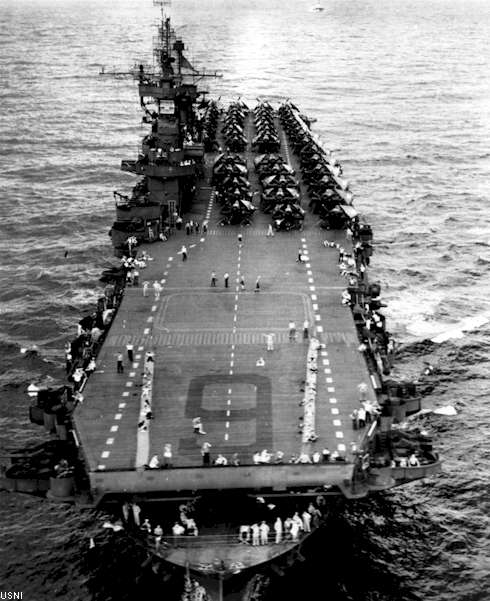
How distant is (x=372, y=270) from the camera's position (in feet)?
221

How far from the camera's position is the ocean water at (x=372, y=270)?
35.0 m

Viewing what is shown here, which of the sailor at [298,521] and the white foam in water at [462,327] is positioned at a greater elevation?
the sailor at [298,521]

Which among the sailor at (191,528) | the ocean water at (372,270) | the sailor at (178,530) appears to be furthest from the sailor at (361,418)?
the sailor at (178,530)

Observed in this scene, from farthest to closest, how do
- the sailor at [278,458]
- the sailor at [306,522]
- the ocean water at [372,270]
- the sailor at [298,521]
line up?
1. the ocean water at [372,270]
2. the sailor at [278,458]
3. the sailor at [306,522]
4. the sailor at [298,521]

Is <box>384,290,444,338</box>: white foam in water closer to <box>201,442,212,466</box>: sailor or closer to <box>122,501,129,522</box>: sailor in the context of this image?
<box>201,442,212,466</box>: sailor

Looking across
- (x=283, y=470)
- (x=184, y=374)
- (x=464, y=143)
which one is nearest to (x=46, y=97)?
(x=464, y=143)

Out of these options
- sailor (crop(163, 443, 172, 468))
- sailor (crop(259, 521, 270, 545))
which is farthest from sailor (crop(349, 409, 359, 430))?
sailor (crop(163, 443, 172, 468))

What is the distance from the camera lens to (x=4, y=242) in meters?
71.9

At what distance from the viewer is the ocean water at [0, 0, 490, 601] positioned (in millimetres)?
35000

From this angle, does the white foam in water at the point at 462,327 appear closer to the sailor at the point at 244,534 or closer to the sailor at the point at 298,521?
the sailor at the point at 298,521

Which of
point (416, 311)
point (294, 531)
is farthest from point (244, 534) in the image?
point (416, 311)

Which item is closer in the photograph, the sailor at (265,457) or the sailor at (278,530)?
the sailor at (278,530)

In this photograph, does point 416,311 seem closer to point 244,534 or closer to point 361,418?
point 361,418

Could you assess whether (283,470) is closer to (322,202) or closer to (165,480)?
(165,480)
